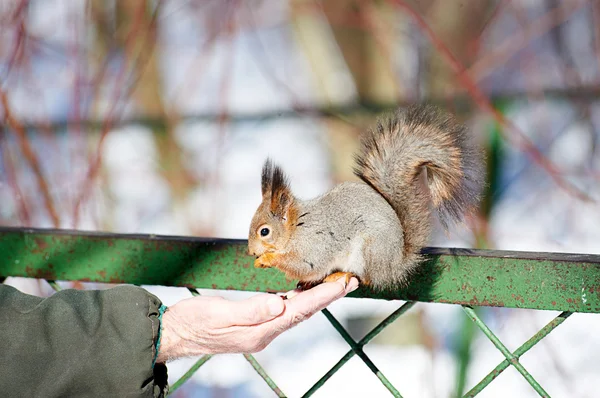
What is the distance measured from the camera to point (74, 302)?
0.88 meters

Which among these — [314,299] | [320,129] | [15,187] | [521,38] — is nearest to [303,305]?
[314,299]

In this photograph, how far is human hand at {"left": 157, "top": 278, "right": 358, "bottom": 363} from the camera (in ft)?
2.75

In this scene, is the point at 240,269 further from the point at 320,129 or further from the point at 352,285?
the point at 320,129

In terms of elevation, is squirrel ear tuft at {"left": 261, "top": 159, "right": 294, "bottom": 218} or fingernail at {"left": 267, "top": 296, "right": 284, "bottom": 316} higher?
squirrel ear tuft at {"left": 261, "top": 159, "right": 294, "bottom": 218}

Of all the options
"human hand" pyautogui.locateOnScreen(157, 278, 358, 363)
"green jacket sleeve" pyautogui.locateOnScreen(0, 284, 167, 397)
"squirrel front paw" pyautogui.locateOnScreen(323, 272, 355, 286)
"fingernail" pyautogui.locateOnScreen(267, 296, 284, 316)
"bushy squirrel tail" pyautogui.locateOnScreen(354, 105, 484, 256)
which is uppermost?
"bushy squirrel tail" pyautogui.locateOnScreen(354, 105, 484, 256)

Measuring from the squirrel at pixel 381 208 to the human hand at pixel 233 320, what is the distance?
0.31 ft

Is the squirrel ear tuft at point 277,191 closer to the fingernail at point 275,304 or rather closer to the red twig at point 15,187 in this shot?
the fingernail at point 275,304

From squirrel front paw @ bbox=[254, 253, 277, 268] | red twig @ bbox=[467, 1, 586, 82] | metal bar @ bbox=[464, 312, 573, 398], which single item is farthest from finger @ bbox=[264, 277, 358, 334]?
red twig @ bbox=[467, 1, 586, 82]

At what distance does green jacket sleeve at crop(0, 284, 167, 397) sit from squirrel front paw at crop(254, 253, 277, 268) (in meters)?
0.19

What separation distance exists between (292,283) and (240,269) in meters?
0.08

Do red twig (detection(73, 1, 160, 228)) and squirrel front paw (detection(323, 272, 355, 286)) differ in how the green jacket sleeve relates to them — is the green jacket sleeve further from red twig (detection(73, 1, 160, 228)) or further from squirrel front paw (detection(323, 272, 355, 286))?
red twig (detection(73, 1, 160, 228))

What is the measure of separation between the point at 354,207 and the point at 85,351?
0.43m

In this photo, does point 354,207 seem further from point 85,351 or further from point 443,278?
point 85,351

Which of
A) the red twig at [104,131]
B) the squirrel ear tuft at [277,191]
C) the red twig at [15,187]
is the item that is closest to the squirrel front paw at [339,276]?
the squirrel ear tuft at [277,191]
